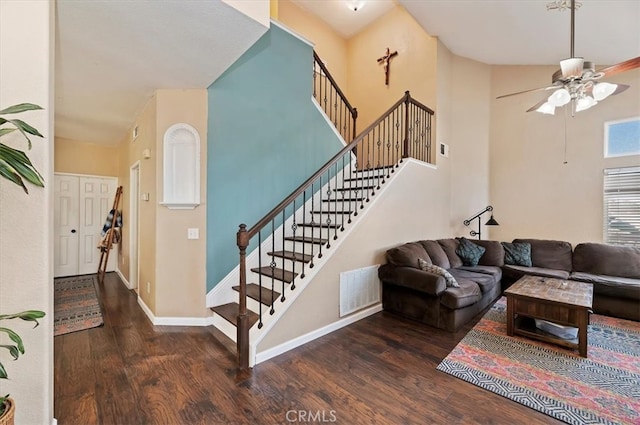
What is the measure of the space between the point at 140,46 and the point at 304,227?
7.96 feet

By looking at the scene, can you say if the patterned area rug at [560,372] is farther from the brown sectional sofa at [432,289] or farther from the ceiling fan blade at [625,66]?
the ceiling fan blade at [625,66]

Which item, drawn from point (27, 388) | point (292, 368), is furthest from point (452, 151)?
point (27, 388)

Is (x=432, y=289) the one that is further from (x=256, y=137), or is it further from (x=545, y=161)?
(x=545, y=161)

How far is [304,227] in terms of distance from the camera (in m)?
3.65

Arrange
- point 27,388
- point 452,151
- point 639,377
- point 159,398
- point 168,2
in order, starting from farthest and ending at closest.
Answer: point 452,151, point 639,377, point 159,398, point 168,2, point 27,388

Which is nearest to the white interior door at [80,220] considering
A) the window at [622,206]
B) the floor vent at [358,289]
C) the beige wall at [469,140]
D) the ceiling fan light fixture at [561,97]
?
the floor vent at [358,289]

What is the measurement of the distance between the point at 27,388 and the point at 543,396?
3328 millimetres

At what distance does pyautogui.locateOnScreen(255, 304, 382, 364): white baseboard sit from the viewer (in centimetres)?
255

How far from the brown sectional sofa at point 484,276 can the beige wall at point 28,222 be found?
125 inches

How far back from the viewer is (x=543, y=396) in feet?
6.78

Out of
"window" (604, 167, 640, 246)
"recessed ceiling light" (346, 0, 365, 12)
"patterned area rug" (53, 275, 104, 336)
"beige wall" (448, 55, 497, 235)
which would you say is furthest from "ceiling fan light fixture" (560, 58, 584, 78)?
"patterned area rug" (53, 275, 104, 336)

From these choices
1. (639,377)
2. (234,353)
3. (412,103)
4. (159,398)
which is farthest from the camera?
(412,103)

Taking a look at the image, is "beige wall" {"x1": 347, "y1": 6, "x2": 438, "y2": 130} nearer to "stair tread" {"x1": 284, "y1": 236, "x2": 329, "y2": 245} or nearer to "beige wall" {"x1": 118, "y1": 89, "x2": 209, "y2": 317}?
"stair tread" {"x1": 284, "y1": 236, "x2": 329, "y2": 245}

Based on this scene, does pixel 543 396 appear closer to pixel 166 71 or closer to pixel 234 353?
pixel 234 353
